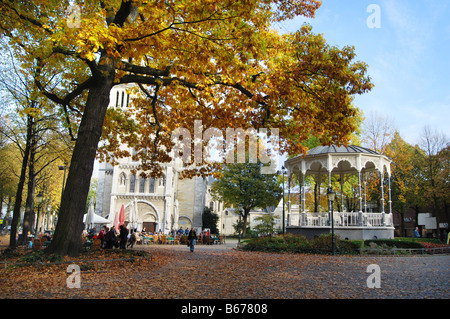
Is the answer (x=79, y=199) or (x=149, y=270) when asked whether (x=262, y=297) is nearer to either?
(x=149, y=270)

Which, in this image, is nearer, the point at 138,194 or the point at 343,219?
the point at 343,219

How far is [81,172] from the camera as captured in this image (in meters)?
11.6

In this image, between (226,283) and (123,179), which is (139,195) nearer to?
(123,179)

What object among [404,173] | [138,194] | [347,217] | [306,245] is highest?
[404,173]

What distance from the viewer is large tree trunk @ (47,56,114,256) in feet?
37.1

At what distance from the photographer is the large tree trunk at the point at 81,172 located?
11320 mm

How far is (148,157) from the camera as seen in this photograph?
63.0 ft

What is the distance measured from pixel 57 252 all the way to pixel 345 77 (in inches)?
431
